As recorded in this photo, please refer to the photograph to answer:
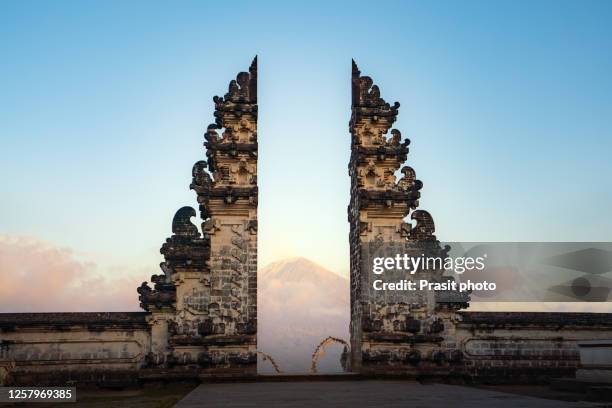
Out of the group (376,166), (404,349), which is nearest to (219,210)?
(376,166)

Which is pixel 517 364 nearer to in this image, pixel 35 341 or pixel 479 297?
pixel 479 297

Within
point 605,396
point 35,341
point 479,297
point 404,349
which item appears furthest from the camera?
point 479,297

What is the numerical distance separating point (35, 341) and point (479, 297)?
12.3 m

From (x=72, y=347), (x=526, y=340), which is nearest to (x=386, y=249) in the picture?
(x=526, y=340)

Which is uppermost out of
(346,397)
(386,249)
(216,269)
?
(386,249)

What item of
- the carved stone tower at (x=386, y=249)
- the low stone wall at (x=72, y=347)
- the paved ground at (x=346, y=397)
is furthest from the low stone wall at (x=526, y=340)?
the low stone wall at (x=72, y=347)

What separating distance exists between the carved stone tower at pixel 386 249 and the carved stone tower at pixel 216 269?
2.97 metres

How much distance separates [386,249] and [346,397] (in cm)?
722

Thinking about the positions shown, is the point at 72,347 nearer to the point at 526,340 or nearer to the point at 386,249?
the point at 386,249

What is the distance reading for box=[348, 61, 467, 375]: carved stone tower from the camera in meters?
19.2

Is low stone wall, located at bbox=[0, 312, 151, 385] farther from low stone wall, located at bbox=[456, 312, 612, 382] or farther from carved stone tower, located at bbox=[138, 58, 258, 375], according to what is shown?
low stone wall, located at bbox=[456, 312, 612, 382]

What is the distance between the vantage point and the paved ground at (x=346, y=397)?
11.6 m

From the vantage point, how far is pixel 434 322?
64.1ft

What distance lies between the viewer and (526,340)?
778 inches
